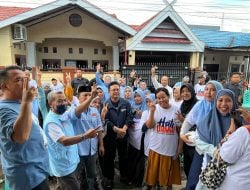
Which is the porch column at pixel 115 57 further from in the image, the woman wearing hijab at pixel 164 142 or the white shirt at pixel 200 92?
the woman wearing hijab at pixel 164 142

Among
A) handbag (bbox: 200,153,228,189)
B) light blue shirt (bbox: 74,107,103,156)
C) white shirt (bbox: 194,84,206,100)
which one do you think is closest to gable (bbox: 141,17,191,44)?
white shirt (bbox: 194,84,206,100)

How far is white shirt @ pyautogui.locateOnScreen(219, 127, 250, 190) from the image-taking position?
168 cm

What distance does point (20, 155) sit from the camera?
5.93ft

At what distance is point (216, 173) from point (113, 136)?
2.10 metres

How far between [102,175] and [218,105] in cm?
230

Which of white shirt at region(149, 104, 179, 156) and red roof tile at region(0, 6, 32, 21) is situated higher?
red roof tile at region(0, 6, 32, 21)

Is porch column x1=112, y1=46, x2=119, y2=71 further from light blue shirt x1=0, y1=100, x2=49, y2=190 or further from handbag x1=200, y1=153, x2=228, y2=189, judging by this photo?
handbag x1=200, y1=153, x2=228, y2=189

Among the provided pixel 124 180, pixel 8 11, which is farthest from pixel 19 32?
pixel 124 180

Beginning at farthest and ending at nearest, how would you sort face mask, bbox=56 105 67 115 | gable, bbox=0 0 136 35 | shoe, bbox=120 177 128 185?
gable, bbox=0 0 136 35
shoe, bbox=120 177 128 185
face mask, bbox=56 105 67 115

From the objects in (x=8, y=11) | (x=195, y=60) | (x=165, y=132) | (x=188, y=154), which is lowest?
(x=188, y=154)

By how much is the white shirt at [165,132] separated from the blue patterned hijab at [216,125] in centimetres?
91

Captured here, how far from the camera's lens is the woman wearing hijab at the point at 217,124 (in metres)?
2.37

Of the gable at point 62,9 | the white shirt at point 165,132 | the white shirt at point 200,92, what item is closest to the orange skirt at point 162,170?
the white shirt at point 165,132

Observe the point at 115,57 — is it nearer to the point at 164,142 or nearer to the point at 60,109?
the point at 164,142
